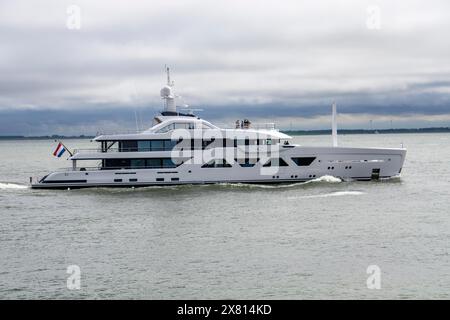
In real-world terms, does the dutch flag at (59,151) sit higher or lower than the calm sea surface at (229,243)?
higher

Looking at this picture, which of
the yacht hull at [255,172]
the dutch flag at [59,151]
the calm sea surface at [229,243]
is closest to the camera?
the calm sea surface at [229,243]

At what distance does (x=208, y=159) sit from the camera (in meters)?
45.2

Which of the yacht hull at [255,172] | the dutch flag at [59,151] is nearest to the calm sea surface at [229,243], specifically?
the yacht hull at [255,172]

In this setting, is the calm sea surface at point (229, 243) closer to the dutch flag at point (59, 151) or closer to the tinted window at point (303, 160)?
the tinted window at point (303, 160)

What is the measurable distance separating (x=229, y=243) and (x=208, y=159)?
18.8 m

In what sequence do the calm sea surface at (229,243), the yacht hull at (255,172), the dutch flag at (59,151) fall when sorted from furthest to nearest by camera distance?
the yacht hull at (255,172) → the dutch flag at (59,151) → the calm sea surface at (229,243)

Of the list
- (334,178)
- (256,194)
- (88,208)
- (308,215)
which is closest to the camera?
(308,215)

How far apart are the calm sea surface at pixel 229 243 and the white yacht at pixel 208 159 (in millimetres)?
2324

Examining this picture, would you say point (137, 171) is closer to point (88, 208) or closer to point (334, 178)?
point (88, 208)

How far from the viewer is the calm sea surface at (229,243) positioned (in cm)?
2084
